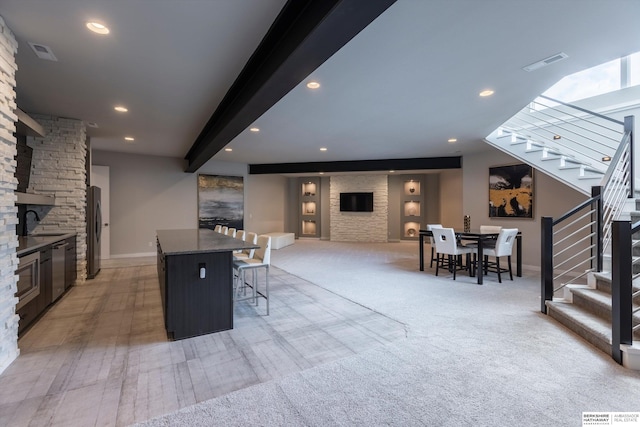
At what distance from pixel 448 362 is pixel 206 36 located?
3232mm

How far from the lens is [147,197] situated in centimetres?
770

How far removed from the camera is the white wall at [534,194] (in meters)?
5.44

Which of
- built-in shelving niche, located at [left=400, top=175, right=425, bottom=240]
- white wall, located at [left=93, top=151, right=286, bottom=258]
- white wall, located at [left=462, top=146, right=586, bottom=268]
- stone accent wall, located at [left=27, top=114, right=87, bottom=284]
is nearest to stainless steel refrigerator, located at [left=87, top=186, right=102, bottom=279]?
stone accent wall, located at [left=27, top=114, right=87, bottom=284]

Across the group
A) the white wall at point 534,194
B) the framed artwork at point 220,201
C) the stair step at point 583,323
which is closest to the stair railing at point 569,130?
the white wall at point 534,194

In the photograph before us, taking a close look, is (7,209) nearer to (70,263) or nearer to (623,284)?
(70,263)

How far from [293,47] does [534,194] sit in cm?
587

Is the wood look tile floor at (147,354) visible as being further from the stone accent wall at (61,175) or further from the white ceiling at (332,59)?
the white ceiling at (332,59)

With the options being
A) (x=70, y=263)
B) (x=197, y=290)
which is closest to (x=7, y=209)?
(x=197, y=290)

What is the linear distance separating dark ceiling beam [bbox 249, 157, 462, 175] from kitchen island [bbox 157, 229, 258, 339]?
19.4 feet

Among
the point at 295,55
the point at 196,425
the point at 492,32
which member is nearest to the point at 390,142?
the point at 492,32

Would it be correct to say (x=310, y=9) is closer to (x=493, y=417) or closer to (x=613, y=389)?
(x=493, y=417)

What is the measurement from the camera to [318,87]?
3459 mm

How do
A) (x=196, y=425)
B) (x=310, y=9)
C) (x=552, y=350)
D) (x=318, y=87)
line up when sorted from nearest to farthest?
(x=196, y=425), (x=310, y=9), (x=552, y=350), (x=318, y=87)

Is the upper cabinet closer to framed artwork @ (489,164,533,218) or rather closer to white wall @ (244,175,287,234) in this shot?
Answer: white wall @ (244,175,287,234)
